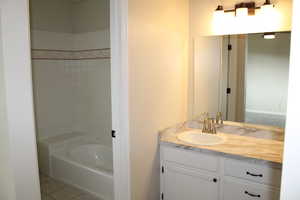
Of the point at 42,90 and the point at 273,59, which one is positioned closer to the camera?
the point at 273,59

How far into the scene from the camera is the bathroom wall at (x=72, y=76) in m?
3.27

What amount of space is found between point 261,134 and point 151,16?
1521 millimetres

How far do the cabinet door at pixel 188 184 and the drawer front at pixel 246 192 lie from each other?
93 mm

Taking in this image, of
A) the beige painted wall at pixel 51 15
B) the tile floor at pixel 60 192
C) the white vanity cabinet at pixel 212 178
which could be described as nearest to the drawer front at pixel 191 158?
the white vanity cabinet at pixel 212 178

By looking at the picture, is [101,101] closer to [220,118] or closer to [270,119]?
[220,118]

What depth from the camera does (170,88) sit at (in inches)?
95.6

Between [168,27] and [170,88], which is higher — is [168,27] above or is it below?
above

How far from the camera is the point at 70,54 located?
3.60m

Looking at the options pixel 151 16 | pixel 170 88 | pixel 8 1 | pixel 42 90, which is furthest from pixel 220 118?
pixel 42 90

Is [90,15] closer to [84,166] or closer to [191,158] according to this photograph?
[84,166]

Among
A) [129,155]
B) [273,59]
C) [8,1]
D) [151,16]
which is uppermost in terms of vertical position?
[151,16]

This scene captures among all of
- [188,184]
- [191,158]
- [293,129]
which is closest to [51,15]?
[191,158]

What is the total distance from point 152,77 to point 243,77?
37.1 inches

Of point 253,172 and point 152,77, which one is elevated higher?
point 152,77
